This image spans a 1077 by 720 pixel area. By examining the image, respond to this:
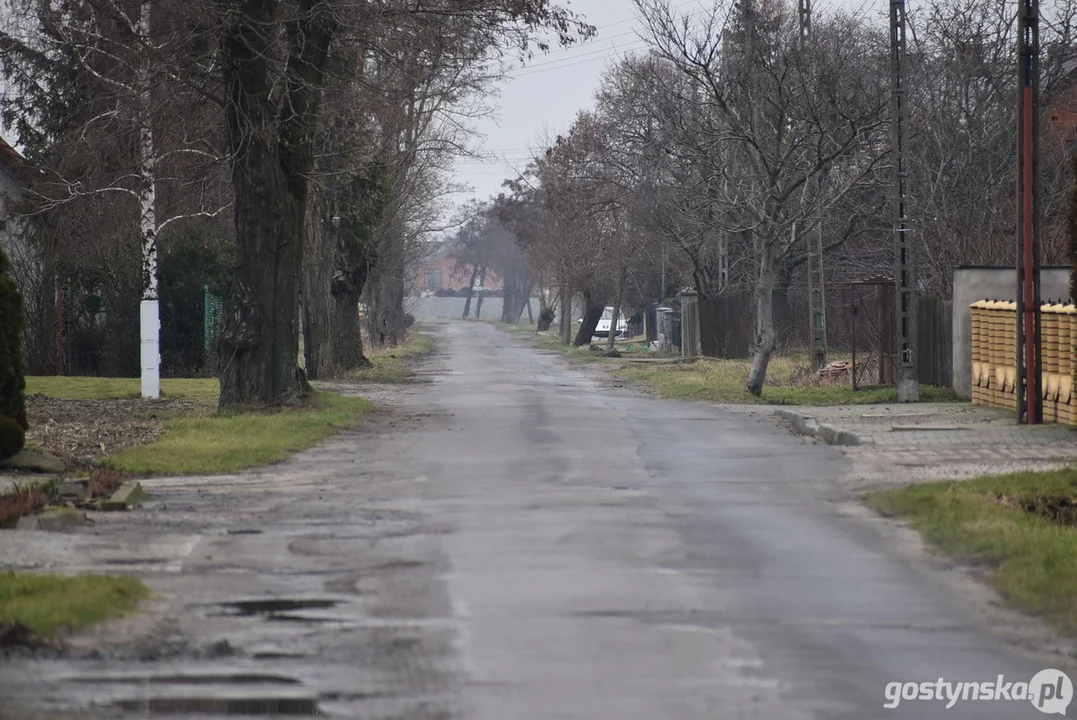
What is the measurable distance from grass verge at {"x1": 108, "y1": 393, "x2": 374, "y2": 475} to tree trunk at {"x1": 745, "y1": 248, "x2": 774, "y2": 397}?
811 centimetres

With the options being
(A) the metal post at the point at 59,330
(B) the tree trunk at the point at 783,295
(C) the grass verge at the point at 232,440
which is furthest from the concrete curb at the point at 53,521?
(B) the tree trunk at the point at 783,295

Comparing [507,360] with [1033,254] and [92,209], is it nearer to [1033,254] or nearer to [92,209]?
[92,209]

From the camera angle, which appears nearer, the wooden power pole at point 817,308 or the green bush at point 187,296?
the wooden power pole at point 817,308

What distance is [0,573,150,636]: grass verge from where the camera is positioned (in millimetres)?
7566

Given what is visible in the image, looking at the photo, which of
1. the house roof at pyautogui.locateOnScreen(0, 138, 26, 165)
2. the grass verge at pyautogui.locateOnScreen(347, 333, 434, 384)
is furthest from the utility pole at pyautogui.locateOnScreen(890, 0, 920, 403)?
the house roof at pyautogui.locateOnScreen(0, 138, 26, 165)

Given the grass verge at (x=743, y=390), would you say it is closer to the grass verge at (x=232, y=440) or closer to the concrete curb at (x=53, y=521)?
the grass verge at (x=232, y=440)

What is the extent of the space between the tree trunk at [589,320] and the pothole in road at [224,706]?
56311 mm

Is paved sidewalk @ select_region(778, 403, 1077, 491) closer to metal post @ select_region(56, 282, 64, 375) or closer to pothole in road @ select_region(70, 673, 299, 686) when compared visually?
pothole in road @ select_region(70, 673, 299, 686)

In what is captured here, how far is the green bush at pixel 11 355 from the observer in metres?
14.7

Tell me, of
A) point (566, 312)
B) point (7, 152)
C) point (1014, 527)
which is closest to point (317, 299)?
point (7, 152)

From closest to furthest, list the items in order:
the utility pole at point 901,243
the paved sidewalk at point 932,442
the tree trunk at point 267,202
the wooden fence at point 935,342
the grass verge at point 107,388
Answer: the paved sidewalk at point 932,442, the tree trunk at point 267,202, the utility pole at point 901,243, the wooden fence at point 935,342, the grass verge at point 107,388

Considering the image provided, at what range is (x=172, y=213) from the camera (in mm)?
35000

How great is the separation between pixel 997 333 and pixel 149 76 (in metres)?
13.1

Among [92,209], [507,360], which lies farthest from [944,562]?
[507,360]
